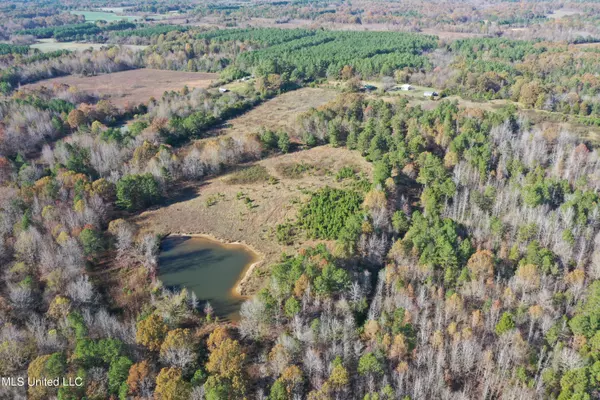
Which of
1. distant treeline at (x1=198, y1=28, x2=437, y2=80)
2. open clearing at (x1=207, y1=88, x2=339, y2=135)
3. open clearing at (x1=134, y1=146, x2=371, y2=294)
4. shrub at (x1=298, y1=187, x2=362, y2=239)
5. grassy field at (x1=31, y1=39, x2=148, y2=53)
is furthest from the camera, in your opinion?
grassy field at (x1=31, y1=39, x2=148, y2=53)

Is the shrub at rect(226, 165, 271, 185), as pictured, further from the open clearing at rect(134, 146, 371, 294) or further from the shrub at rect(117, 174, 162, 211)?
the shrub at rect(117, 174, 162, 211)

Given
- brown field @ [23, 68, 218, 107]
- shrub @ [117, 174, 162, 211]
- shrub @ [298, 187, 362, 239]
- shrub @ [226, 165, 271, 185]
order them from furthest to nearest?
brown field @ [23, 68, 218, 107] → shrub @ [226, 165, 271, 185] → shrub @ [117, 174, 162, 211] → shrub @ [298, 187, 362, 239]

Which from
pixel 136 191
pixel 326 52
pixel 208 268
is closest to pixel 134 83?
pixel 326 52

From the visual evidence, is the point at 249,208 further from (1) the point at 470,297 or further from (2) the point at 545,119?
(2) the point at 545,119

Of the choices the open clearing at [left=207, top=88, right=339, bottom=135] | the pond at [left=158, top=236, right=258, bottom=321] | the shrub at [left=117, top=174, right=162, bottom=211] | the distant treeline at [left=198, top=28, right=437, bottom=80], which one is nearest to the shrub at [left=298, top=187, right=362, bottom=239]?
the pond at [left=158, top=236, right=258, bottom=321]

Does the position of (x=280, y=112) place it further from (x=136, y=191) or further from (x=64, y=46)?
(x=64, y=46)

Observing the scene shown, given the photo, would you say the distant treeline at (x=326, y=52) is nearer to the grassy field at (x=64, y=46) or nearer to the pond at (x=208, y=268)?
the grassy field at (x=64, y=46)

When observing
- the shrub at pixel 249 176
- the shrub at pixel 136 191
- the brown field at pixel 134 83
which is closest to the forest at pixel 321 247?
the shrub at pixel 136 191
